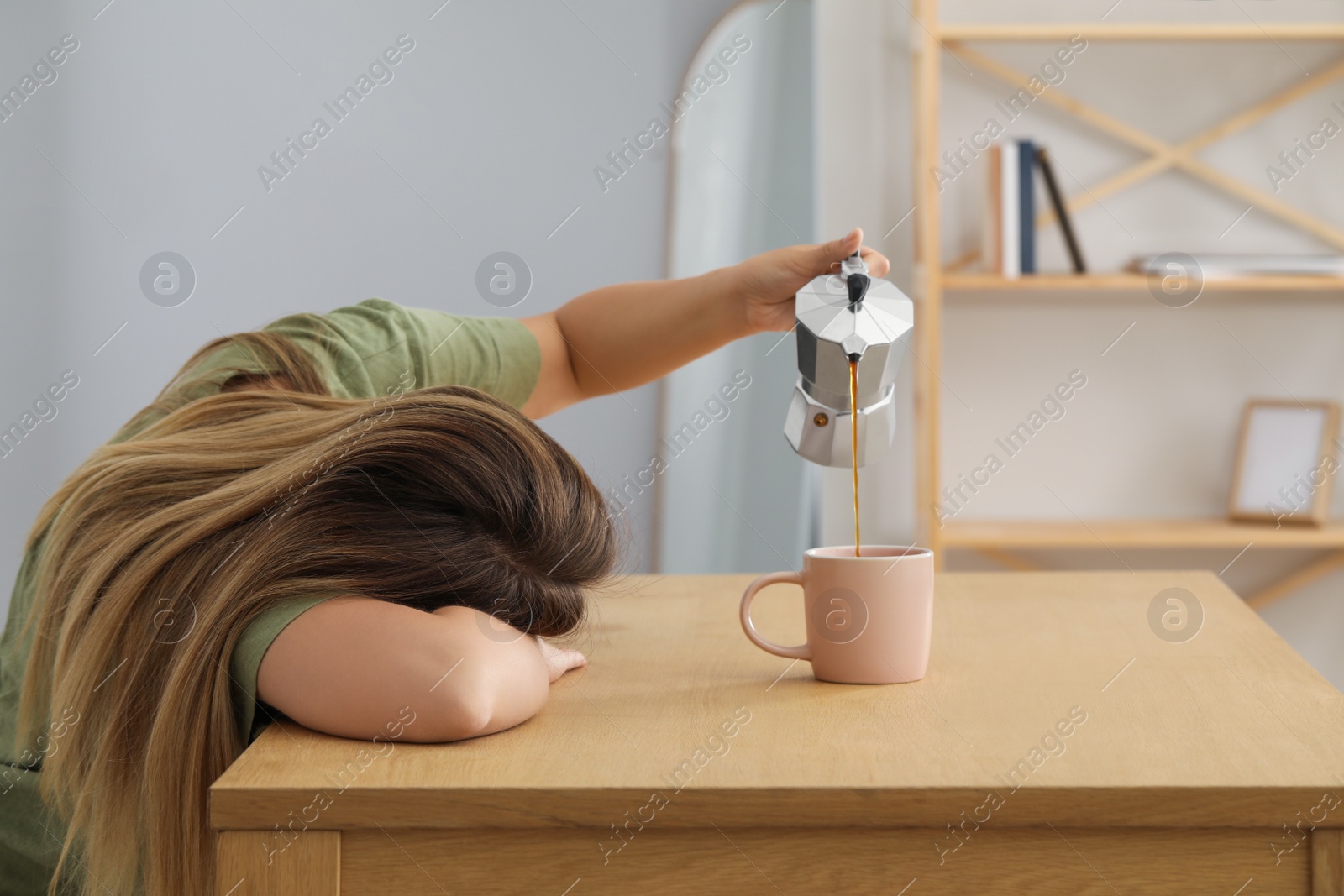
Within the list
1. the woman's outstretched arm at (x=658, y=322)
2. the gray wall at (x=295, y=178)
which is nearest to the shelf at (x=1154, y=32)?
the gray wall at (x=295, y=178)

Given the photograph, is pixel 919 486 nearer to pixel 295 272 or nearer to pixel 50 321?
pixel 295 272

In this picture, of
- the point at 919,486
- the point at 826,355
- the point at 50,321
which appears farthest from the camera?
the point at 919,486

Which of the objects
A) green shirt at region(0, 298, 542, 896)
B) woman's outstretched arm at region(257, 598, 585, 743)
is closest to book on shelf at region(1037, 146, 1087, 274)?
green shirt at region(0, 298, 542, 896)

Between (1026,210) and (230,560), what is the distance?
1708mm

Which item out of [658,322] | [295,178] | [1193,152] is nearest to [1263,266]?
[1193,152]

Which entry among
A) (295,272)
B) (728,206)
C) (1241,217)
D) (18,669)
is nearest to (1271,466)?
(1241,217)

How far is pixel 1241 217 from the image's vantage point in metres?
2.08

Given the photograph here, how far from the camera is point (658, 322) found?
107 centimetres

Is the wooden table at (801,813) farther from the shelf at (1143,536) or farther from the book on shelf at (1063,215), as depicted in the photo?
the book on shelf at (1063,215)

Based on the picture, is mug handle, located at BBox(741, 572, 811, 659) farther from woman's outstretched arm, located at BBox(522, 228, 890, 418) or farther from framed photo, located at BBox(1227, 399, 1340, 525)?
framed photo, located at BBox(1227, 399, 1340, 525)

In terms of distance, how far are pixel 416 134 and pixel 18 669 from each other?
1.35m

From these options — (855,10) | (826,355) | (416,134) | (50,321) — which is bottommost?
(826,355)

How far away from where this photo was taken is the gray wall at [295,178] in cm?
167

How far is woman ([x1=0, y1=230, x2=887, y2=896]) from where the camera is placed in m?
0.58
